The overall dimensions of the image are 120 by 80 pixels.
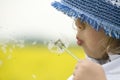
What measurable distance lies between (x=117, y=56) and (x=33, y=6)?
523 millimetres

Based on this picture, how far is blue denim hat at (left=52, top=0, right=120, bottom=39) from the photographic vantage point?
58cm

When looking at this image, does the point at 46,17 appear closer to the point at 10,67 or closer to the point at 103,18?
the point at 10,67

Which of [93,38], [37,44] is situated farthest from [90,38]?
[37,44]

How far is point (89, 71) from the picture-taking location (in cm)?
57

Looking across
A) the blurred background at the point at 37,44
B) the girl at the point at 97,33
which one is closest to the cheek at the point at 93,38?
the girl at the point at 97,33

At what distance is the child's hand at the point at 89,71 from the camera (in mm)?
568

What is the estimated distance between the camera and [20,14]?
3.45ft

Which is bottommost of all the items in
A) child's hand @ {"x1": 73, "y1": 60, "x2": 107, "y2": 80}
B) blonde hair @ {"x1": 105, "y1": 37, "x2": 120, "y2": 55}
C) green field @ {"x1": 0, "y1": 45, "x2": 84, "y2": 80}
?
green field @ {"x1": 0, "y1": 45, "x2": 84, "y2": 80}

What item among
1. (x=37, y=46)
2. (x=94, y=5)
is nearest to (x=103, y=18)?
(x=94, y=5)

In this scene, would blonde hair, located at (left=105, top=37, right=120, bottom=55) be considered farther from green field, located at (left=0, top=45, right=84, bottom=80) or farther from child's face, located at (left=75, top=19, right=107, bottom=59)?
green field, located at (left=0, top=45, right=84, bottom=80)

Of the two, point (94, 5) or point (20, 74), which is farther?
point (20, 74)

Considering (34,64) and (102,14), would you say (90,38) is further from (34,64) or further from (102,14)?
(34,64)

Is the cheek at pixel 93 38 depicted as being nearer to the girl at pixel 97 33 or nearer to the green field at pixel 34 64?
the girl at pixel 97 33

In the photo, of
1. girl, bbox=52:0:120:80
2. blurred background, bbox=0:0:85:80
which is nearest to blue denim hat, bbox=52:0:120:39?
girl, bbox=52:0:120:80
